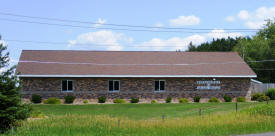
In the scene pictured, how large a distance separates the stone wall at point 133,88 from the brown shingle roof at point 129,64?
713 millimetres

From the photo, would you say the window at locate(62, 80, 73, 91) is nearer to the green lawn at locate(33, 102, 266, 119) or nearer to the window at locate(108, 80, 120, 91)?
the window at locate(108, 80, 120, 91)

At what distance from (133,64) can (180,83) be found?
539 cm

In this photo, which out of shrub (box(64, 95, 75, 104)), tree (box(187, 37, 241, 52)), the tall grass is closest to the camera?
the tall grass

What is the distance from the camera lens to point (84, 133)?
53.8ft

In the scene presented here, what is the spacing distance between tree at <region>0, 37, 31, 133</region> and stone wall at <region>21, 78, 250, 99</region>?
20166 millimetres

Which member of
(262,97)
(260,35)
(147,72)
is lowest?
(262,97)

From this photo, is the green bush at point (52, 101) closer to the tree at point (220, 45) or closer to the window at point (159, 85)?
the window at point (159, 85)

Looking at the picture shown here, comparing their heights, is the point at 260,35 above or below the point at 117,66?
above

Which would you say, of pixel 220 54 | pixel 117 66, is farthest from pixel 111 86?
pixel 220 54

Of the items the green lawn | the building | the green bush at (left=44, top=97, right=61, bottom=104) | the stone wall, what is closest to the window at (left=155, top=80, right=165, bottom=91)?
the building

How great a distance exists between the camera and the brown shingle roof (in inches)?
1547

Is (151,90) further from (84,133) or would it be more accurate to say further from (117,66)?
(84,133)

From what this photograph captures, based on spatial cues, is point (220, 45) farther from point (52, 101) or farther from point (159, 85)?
point (52, 101)

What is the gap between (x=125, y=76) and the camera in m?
39.0
